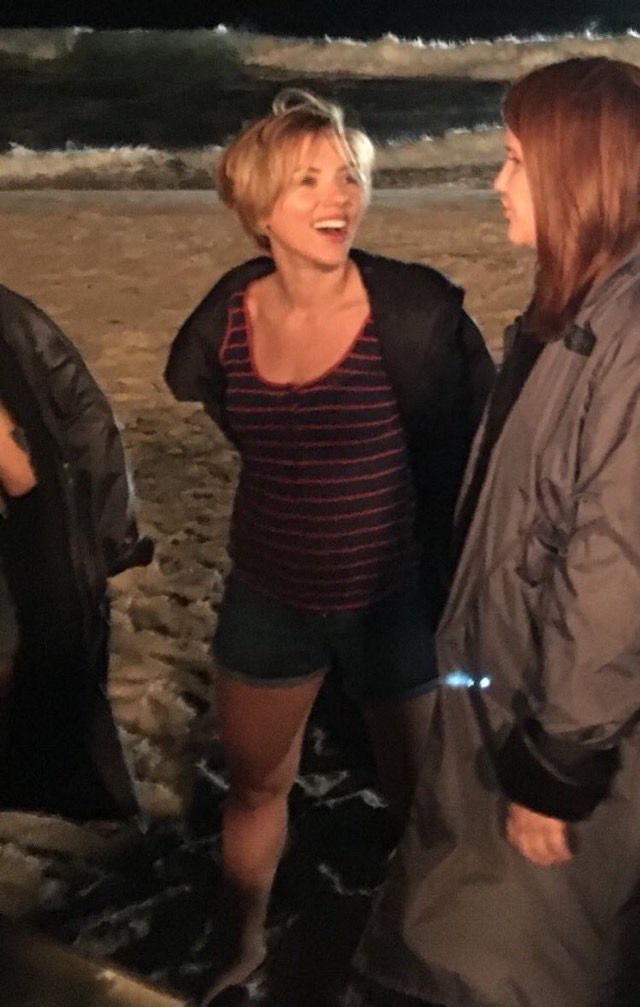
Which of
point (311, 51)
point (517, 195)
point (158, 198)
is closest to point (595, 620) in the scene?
point (517, 195)

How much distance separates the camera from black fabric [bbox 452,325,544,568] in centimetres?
154

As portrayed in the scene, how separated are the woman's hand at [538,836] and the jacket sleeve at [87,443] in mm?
797

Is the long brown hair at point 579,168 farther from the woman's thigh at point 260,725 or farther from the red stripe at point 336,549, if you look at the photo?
the woman's thigh at point 260,725

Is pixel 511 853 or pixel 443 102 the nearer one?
pixel 511 853

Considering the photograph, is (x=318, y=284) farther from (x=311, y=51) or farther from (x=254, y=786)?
(x=311, y=51)

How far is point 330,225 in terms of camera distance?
186cm

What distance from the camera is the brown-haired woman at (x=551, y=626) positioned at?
4.57 feet

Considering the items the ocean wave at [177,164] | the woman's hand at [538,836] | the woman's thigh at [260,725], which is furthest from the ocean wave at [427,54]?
the woman's hand at [538,836]

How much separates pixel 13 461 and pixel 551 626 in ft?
2.94

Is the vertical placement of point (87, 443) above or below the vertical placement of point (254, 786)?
above

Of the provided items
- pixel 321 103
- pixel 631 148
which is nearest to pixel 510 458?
pixel 631 148

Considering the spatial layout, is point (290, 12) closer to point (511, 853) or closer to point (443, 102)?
point (443, 102)

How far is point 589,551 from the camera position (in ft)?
4.56

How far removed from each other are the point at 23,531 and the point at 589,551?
978 mm
